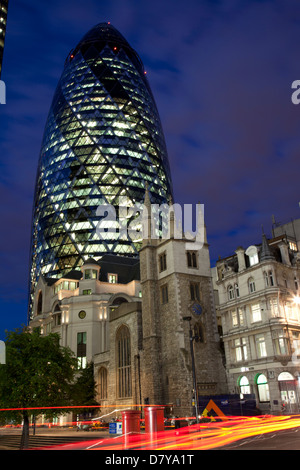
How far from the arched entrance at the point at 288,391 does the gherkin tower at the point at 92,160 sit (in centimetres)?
5959

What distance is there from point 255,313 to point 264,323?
2368 mm

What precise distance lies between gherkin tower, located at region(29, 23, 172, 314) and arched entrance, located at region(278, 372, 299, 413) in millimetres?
59591

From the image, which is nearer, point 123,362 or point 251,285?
point 251,285

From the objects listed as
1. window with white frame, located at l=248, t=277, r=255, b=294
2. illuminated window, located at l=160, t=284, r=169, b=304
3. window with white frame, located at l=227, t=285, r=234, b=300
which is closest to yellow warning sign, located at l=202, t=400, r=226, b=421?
window with white frame, located at l=248, t=277, r=255, b=294

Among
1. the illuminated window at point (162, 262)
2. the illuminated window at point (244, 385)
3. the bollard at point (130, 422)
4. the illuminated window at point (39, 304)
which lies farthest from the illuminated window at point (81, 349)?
the bollard at point (130, 422)

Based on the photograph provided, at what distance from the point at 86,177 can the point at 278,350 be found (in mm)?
72728

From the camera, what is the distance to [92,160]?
109438 millimetres

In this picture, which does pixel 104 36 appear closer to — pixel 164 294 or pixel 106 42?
pixel 106 42

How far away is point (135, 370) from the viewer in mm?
52156

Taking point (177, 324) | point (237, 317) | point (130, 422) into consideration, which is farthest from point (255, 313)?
point (130, 422)

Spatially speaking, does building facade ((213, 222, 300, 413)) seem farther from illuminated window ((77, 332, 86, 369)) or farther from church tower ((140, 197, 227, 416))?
illuminated window ((77, 332, 86, 369))

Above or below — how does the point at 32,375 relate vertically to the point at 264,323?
below
